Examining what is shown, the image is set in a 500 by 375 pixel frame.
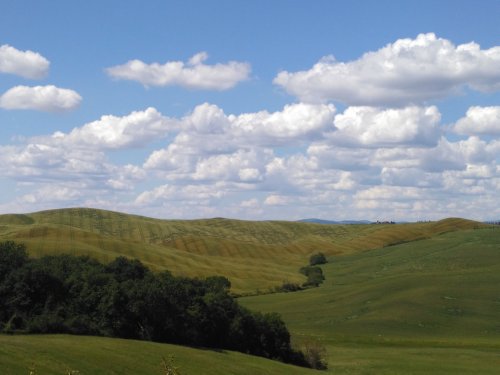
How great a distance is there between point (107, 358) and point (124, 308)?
15.6m

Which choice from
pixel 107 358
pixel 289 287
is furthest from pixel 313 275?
pixel 107 358

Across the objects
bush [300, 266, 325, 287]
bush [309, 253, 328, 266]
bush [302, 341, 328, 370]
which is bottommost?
bush [302, 341, 328, 370]

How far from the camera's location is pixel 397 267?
165000 millimetres

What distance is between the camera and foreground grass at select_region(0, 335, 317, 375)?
39125 mm

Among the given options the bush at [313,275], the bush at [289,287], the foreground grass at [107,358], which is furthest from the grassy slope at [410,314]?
the foreground grass at [107,358]

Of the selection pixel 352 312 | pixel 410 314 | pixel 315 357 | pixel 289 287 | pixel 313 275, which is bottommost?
pixel 352 312

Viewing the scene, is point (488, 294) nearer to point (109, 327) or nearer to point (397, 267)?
point (397, 267)

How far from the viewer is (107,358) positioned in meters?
45.8

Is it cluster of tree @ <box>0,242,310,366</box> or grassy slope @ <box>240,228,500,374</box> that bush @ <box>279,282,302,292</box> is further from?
cluster of tree @ <box>0,242,310,366</box>

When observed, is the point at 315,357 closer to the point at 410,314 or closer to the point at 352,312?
the point at 410,314

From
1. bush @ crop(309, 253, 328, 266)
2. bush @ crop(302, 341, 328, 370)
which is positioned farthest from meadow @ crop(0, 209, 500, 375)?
bush @ crop(309, 253, 328, 266)

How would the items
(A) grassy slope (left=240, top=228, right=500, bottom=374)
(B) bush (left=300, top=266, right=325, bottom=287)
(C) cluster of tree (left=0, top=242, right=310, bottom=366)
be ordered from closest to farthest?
(C) cluster of tree (left=0, top=242, right=310, bottom=366), (A) grassy slope (left=240, top=228, right=500, bottom=374), (B) bush (left=300, top=266, right=325, bottom=287)

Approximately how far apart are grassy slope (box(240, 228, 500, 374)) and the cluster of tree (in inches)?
423

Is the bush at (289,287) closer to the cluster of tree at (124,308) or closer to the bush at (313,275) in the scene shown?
the bush at (313,275)
